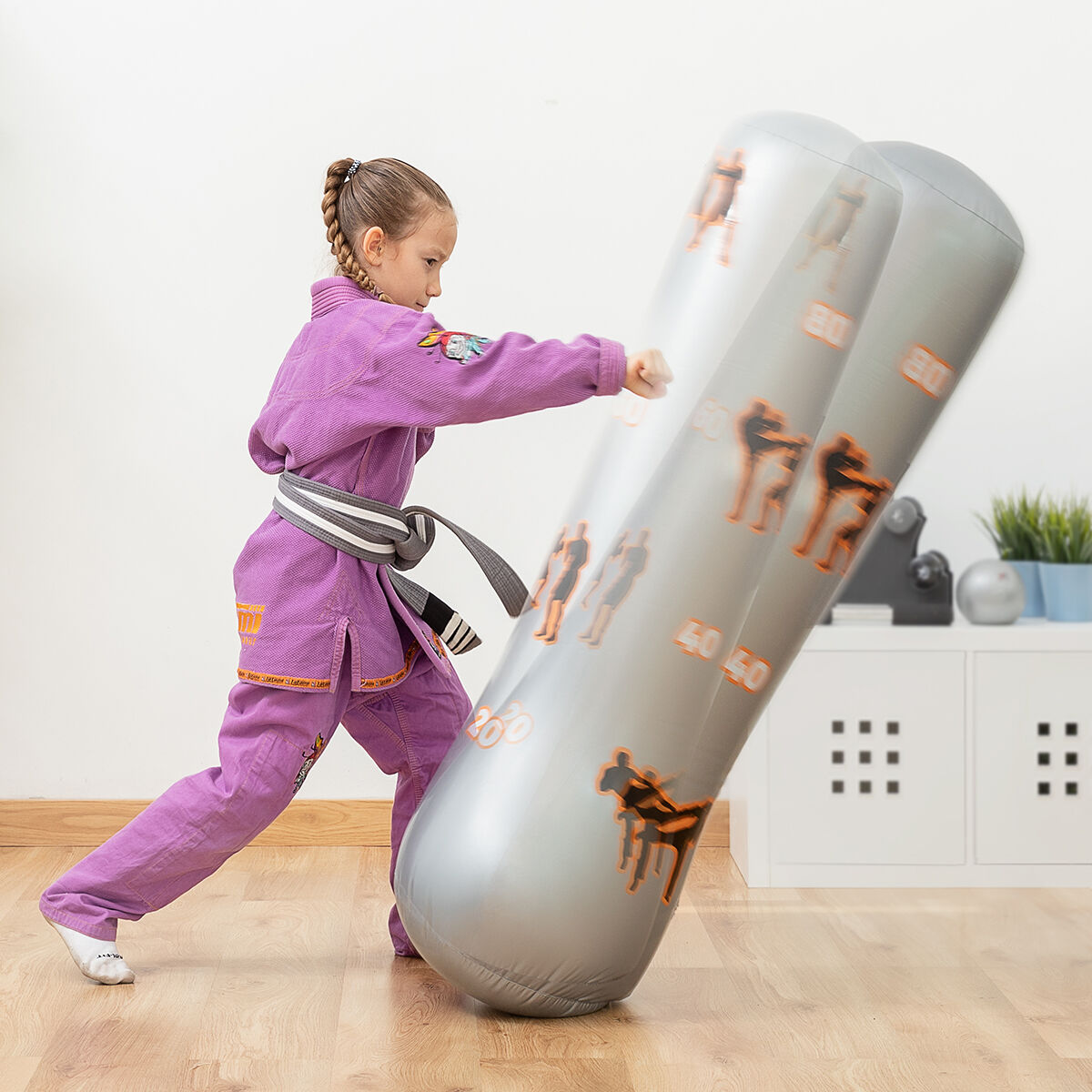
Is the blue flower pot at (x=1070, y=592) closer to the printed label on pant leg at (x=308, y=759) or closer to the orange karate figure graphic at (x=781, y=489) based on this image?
the orange karate figure graphic at (x=781, y=489)

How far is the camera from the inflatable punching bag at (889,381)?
1116 mm

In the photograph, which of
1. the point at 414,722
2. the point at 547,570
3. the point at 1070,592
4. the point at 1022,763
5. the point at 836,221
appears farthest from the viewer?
the point at 1070,592

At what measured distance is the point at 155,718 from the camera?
1855 millimetres

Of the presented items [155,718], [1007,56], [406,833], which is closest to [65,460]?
[155,718]

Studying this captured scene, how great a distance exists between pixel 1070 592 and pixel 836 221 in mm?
916

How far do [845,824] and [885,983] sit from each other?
42 cm

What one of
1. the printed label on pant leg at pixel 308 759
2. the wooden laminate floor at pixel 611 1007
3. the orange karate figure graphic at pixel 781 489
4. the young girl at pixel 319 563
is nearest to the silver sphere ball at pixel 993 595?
the wooden laminate floor at pixel 611 1007

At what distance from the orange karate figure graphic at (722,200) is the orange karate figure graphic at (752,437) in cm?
13

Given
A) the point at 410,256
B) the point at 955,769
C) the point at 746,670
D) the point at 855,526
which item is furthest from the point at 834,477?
the point at 955,769

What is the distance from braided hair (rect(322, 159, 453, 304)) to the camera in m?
1.22

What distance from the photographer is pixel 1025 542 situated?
180 centimetres

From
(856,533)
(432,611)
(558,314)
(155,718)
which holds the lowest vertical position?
(155,718)

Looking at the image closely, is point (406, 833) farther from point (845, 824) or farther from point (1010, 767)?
point (1010, 767)

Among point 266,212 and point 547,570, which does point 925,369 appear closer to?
point 547,570
